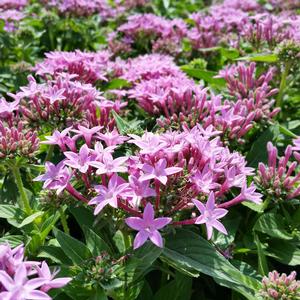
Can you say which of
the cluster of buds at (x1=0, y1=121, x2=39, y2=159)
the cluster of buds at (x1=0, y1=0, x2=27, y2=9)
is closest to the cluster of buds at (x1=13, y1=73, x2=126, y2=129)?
the cluster of buds at (x1=0, y1=121, x2=39, y2=159)

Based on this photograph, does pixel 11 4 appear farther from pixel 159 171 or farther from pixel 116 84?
pixel 159 171

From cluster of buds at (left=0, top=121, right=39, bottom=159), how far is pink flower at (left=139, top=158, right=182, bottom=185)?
655mm

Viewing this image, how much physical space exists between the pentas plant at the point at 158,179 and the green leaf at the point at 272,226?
326mm

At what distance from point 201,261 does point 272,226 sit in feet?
1.84

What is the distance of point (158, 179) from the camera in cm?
159

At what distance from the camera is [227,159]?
1.84 meters

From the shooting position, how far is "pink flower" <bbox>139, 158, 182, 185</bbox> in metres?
1.59

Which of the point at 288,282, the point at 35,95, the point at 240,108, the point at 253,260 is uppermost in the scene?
the point at 35,95

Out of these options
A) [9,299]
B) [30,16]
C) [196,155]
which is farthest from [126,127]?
[30,16]

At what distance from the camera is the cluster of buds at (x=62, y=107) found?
232 cm

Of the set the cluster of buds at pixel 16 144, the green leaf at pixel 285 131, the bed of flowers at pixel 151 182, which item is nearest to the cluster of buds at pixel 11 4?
the bed of flowers at pixel 151 182

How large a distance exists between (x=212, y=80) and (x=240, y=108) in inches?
31.1

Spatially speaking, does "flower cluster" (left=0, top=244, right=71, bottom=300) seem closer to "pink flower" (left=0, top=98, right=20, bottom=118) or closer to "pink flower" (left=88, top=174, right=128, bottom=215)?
"pink flower" (left=88, top=174, right=128, bottom=215)

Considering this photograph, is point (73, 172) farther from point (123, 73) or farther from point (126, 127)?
point (123, 73)
